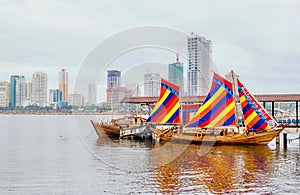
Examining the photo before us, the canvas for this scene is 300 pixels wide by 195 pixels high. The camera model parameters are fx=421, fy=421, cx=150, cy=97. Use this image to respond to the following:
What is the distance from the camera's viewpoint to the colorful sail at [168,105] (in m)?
55.8

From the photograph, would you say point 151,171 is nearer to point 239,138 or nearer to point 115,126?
point 239,138

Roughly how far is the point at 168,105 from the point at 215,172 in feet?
88.0

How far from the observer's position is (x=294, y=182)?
2597cm

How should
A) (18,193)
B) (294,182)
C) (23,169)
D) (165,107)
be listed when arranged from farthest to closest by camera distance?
(165,107) → (23,169) → (294,182) → (18,193)

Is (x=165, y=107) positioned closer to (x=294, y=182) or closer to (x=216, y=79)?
(x=216, y=79)

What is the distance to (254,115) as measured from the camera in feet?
157

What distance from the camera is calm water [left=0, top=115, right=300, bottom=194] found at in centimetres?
2420

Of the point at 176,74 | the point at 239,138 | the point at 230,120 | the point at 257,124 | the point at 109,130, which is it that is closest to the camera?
the point at 257,124

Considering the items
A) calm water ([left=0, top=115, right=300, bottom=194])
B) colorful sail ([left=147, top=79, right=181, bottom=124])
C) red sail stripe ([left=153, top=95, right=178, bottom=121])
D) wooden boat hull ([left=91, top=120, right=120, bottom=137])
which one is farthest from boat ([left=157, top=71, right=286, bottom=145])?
wooden boat hull ([left=91, top=120, right=120, bottom=137])

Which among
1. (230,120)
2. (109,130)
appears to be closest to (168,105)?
(230,120)

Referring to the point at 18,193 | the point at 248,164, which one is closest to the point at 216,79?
the point at 248,164

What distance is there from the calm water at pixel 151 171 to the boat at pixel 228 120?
4281 mm

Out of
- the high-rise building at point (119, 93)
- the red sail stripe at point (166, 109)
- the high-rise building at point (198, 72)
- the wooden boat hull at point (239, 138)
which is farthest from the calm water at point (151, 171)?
the high-rise building at point (119, 93)

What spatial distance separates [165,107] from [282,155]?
19.9 meters
